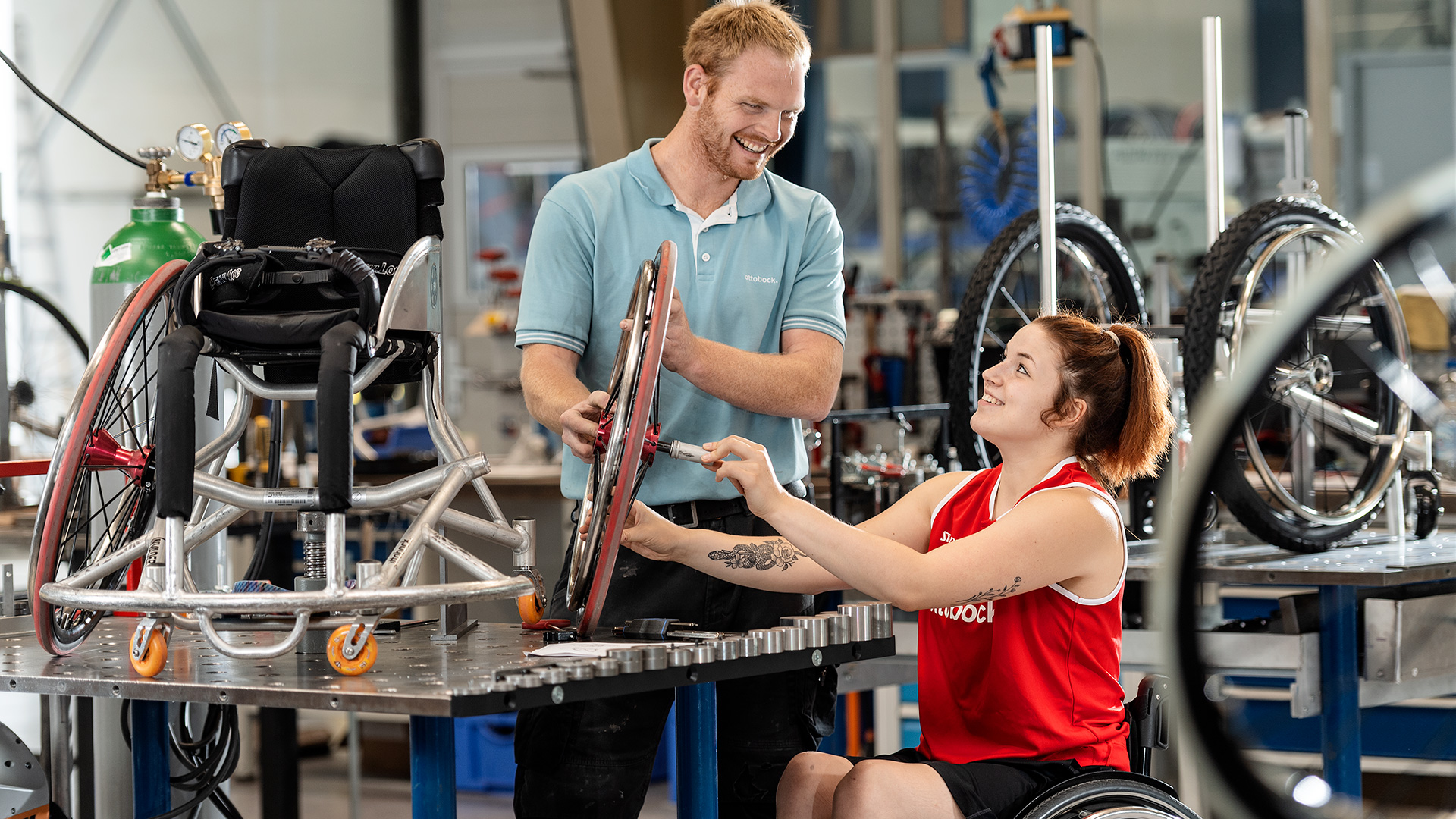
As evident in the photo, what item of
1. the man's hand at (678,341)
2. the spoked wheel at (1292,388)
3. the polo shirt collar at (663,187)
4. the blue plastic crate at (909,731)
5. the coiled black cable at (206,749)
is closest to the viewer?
the man's hand at (678,341)

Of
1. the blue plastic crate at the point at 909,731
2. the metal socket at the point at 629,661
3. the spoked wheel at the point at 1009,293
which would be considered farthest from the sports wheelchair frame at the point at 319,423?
the blue plastic crate at the point at 909,731

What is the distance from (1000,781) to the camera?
1.80 m

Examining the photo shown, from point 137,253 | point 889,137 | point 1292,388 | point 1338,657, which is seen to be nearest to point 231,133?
point 137,253

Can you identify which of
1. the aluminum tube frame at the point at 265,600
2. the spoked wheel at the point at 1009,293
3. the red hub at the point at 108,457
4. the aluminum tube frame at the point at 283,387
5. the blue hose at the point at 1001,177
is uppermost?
the blue hose at the point at 1001,177

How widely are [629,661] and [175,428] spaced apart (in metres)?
0.57

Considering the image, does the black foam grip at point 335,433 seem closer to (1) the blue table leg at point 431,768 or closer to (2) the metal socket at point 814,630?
(1) the blue table leg at point 431,768

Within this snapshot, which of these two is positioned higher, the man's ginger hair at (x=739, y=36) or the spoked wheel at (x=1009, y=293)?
the man's ginger hair at (x=739, y=36)

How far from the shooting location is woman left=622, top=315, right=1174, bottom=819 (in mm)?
1805

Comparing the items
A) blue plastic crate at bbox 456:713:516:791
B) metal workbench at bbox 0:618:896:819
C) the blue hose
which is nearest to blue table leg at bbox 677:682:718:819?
metal workbench at bbox 0:618:896:819

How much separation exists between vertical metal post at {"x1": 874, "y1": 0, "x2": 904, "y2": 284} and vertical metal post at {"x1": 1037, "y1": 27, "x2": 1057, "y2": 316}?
16.8 ft

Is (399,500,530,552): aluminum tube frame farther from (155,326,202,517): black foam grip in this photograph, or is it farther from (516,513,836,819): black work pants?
(155,326,202,517): black foam grip

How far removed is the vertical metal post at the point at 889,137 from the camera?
821 cm

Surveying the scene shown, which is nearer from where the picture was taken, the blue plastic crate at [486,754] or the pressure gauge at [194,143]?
the pressure gauge at [194,143]

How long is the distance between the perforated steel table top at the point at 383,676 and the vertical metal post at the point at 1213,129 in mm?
→ 1712
